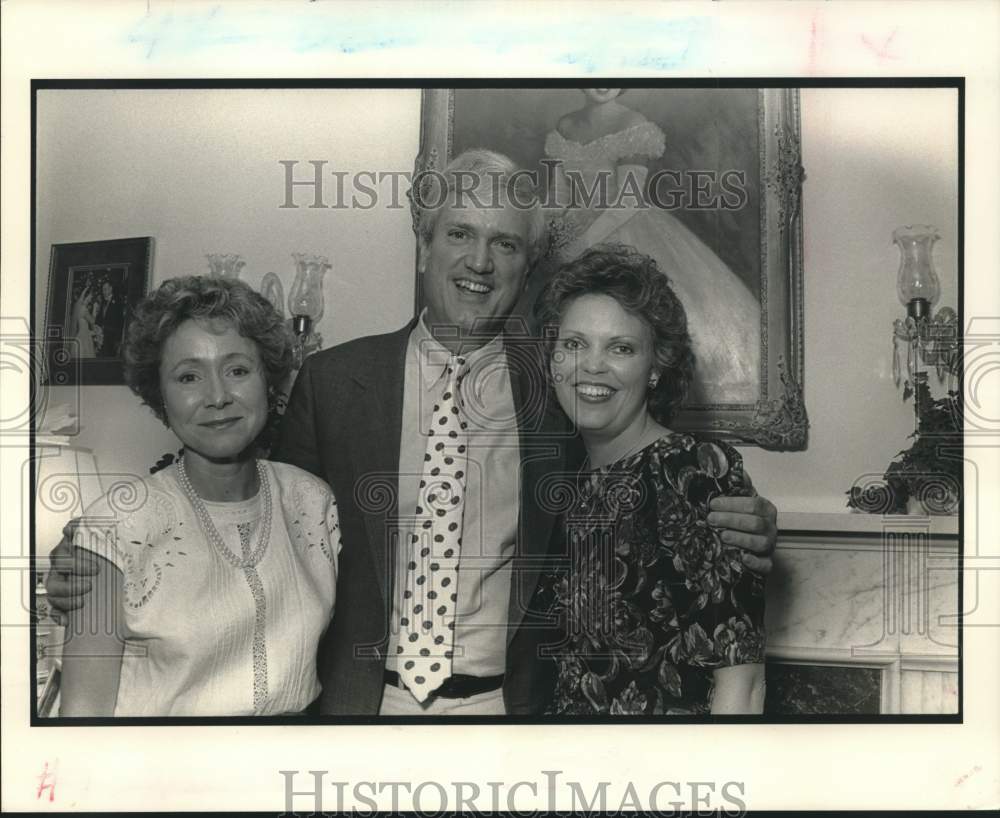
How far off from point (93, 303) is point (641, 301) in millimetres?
1299

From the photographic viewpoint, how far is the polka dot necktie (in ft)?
8.61

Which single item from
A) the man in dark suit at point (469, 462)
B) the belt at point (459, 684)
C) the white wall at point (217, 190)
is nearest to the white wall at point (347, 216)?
the white wall at point (217, 190)

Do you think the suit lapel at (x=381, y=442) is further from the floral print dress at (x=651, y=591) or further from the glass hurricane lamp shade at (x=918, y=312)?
the glass hurricane lamp shade at (x=918, y=312)

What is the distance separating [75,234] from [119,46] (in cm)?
46

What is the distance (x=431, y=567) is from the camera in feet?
8.64

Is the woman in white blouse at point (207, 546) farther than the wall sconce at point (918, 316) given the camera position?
No

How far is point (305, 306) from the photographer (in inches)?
104

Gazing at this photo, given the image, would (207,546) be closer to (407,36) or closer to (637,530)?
(637,530)

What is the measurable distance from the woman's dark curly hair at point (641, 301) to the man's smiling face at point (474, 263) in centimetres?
10

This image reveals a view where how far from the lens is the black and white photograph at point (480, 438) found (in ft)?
8.60

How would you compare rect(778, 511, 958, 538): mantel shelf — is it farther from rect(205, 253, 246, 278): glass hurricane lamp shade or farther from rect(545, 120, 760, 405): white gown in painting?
rect(205, 253, 246, 278): glass hurricane lamp shade

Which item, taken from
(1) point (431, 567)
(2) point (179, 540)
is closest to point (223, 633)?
(2) point (179, 540)

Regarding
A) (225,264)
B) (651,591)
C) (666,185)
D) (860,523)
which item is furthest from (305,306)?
(860,523)

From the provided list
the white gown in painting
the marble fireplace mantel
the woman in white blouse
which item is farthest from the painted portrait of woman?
the woman in white blouse
